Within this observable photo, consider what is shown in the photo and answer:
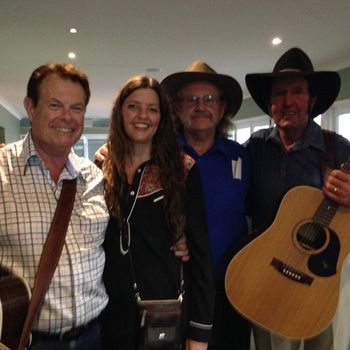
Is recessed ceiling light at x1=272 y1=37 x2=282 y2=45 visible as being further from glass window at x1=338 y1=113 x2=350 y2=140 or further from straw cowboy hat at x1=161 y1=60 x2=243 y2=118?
straw cowboy hat at x1=161 y1=60 x2=243 y2=118

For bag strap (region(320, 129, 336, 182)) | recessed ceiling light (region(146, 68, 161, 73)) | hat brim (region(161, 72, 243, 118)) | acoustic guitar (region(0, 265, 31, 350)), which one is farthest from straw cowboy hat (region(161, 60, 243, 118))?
recessed ceiling light (region(146, 68, 161, 73))

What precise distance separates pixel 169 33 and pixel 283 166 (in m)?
2.49

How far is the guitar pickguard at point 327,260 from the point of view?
1.37 metres

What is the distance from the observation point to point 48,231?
1.04 metres

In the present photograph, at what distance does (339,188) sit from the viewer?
4.51ft

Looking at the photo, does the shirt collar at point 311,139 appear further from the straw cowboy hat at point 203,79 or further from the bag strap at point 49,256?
the bag strap at point 49,256

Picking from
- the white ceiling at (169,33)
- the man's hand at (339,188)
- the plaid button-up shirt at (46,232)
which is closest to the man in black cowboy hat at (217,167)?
the man's hand at (339,188)

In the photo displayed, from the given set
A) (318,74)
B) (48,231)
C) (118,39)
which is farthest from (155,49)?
(48,231)

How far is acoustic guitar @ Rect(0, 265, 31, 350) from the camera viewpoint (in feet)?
3.06

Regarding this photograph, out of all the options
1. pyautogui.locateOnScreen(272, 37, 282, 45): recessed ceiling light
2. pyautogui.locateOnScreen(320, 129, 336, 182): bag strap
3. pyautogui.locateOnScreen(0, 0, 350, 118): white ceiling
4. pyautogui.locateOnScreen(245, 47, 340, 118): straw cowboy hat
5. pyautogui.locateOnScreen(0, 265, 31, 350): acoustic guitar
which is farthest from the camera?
pyautogui.locateOnScreen(272, 37, 282, 45): recessed ceiling light

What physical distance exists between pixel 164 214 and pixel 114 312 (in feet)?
1.23

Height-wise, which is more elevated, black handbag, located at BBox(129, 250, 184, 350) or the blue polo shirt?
the blue polo shirt

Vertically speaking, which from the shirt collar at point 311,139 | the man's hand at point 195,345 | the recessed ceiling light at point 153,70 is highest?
the recessed ceiling light at point 153,70

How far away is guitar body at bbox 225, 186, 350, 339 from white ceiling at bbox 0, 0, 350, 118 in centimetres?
211
